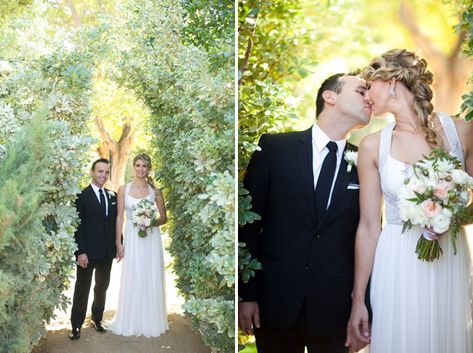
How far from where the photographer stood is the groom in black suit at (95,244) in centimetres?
294

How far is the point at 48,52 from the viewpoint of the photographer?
2.99 meters

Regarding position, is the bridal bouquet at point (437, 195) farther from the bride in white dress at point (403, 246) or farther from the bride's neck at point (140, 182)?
the bride's neck at point (140, 182)

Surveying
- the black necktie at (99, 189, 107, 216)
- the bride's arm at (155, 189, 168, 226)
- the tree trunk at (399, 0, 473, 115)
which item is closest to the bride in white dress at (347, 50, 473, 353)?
the tree trunk at (399, 0, 473, 115)

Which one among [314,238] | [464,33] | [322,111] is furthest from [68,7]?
[464,33]

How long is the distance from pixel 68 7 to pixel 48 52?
261 millimetres

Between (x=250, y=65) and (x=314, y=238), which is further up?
(x=250, y=65)

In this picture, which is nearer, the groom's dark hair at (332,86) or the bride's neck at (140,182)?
the groom's dark hair at (332,86)

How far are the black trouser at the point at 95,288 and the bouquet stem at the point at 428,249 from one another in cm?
156

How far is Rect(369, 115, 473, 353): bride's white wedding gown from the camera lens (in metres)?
2.38

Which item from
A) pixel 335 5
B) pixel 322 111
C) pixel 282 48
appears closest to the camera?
pixel 322 111

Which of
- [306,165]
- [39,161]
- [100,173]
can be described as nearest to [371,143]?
[306,165]

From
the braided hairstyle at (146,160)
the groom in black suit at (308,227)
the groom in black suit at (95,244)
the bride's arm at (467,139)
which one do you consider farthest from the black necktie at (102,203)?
the bride's arm at (467,139)

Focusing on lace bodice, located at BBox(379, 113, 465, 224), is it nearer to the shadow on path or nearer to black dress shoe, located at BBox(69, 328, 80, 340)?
the shadow on path

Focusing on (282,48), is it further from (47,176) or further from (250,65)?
(47,176)
